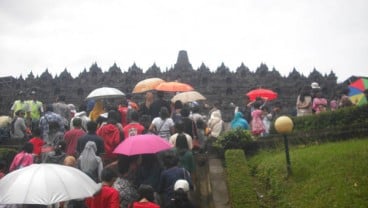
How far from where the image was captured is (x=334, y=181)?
8.56m

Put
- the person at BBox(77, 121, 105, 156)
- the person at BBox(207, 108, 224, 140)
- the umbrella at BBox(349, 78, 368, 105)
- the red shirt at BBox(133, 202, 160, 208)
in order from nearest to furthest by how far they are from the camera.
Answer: the red shirt at BBox(133, 202, 160, 208) < the person at BBox(77, 121, 105, 156) < the person at BBox(207, 108, 224, 140) < the umbrella at BBox(349, 78, 368, 105)

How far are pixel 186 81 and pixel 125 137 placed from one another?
22.7 meters

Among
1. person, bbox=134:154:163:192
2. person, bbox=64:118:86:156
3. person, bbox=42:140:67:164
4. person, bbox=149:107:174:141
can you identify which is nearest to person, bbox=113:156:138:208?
person, bbox=134:154:163:192

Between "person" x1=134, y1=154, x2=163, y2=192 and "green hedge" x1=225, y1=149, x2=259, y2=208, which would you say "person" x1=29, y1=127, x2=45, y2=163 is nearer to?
"person" x1=134, y1=154, x2=163, y2=192

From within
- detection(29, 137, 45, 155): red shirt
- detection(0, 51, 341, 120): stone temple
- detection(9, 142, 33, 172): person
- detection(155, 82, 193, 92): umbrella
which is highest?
detection(0, 51, 341, 120): stone temple

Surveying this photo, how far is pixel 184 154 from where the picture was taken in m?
8.84

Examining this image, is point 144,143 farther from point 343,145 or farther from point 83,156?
point 343,145

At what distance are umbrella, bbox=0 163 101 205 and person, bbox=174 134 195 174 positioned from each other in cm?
273

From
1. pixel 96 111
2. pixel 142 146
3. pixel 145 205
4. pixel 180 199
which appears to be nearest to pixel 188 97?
pixel 96 111

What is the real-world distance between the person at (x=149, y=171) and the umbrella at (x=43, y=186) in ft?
5.45

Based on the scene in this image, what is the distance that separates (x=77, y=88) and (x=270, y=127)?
897 inches

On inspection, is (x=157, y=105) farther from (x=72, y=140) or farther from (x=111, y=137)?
(x=72, y=140)

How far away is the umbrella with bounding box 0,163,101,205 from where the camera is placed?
5852 millimetres

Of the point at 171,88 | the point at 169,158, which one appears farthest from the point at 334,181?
the point at 171,88
